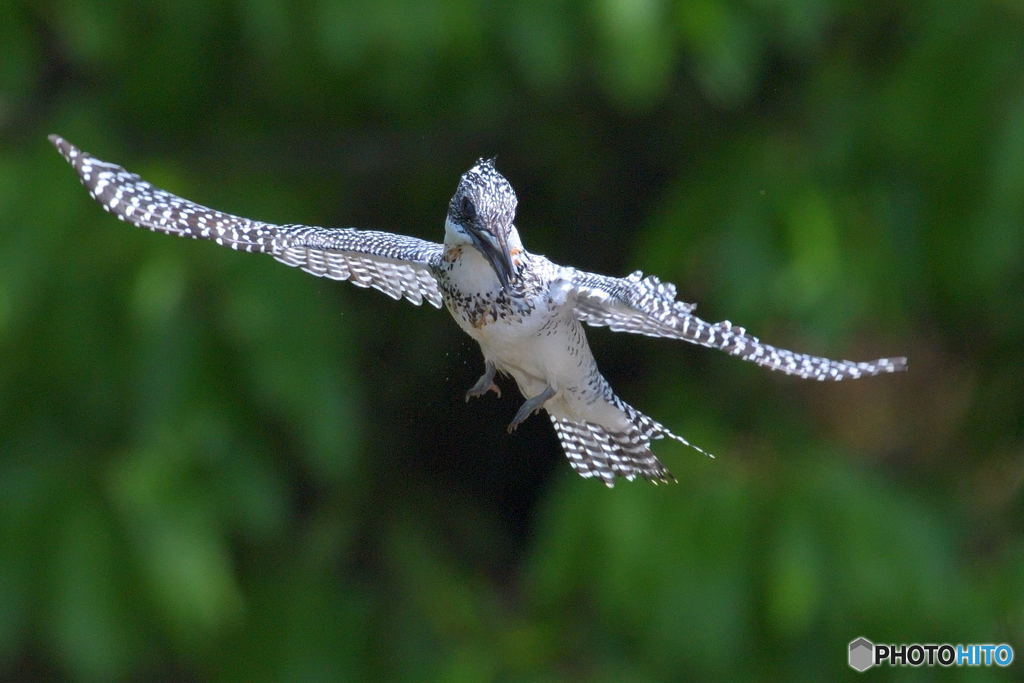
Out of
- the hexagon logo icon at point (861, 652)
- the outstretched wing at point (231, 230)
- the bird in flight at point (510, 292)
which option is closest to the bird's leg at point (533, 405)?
the bird in flight at point (510, 292)

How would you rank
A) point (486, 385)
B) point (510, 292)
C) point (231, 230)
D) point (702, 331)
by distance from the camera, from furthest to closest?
point (231, 230)
point (486, 385)
point (510, 292)
point (702, 331)

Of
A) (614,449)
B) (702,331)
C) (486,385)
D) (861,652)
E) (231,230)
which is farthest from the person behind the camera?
(861,652)

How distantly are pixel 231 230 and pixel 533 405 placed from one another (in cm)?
59

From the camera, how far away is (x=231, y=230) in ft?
7.57

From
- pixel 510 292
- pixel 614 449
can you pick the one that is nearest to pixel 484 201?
pixel 510 292

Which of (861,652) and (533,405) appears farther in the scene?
(861,652)

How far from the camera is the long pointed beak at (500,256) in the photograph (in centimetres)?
184

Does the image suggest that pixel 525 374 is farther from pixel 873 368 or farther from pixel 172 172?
pixel 172 172

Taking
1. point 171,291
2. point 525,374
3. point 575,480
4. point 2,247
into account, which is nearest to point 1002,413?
point 575,480

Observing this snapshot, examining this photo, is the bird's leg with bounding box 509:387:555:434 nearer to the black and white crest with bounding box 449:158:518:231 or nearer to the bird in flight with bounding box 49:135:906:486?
the bird in flight with bounding box 49:135:906:486

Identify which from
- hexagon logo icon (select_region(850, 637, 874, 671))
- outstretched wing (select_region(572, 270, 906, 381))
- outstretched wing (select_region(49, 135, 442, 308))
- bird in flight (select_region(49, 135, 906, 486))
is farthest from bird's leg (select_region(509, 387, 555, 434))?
hexagon logo icon (select_region(850, 637, 874, 671))

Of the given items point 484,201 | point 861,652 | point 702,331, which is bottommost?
point 702,331

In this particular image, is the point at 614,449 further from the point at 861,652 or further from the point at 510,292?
the point at 861,652

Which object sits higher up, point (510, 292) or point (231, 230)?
Result: point (231, 230)
